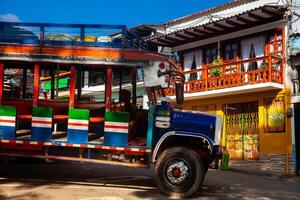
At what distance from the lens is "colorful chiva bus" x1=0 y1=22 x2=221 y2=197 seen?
8.88 m

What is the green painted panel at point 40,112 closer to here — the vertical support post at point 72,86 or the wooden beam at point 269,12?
the vertical support post at point 72,86

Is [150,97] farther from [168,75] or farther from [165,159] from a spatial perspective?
[165,159]

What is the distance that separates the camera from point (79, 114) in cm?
908

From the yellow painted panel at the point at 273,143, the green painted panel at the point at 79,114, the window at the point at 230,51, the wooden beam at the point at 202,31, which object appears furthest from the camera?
the wooden beam at the point at 202,31

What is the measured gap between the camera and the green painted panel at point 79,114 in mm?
9062

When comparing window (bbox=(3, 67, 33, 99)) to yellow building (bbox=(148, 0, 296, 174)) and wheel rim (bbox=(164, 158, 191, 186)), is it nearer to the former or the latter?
wheel rim (bbox=(164, 158, 191, 186))

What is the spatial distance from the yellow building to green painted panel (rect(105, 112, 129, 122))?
956 cm

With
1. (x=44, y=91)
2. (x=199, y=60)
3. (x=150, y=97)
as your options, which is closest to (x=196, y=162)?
(x=150, y=97)

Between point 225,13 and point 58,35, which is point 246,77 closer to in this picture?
point 225,13

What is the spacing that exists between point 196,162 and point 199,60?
1389cm

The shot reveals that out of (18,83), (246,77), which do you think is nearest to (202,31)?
(246,77)

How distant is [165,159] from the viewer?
8.73 meters

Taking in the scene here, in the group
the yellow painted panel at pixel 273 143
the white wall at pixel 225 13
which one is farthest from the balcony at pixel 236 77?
the white wall at pixel 225 13

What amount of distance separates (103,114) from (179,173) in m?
2.01
